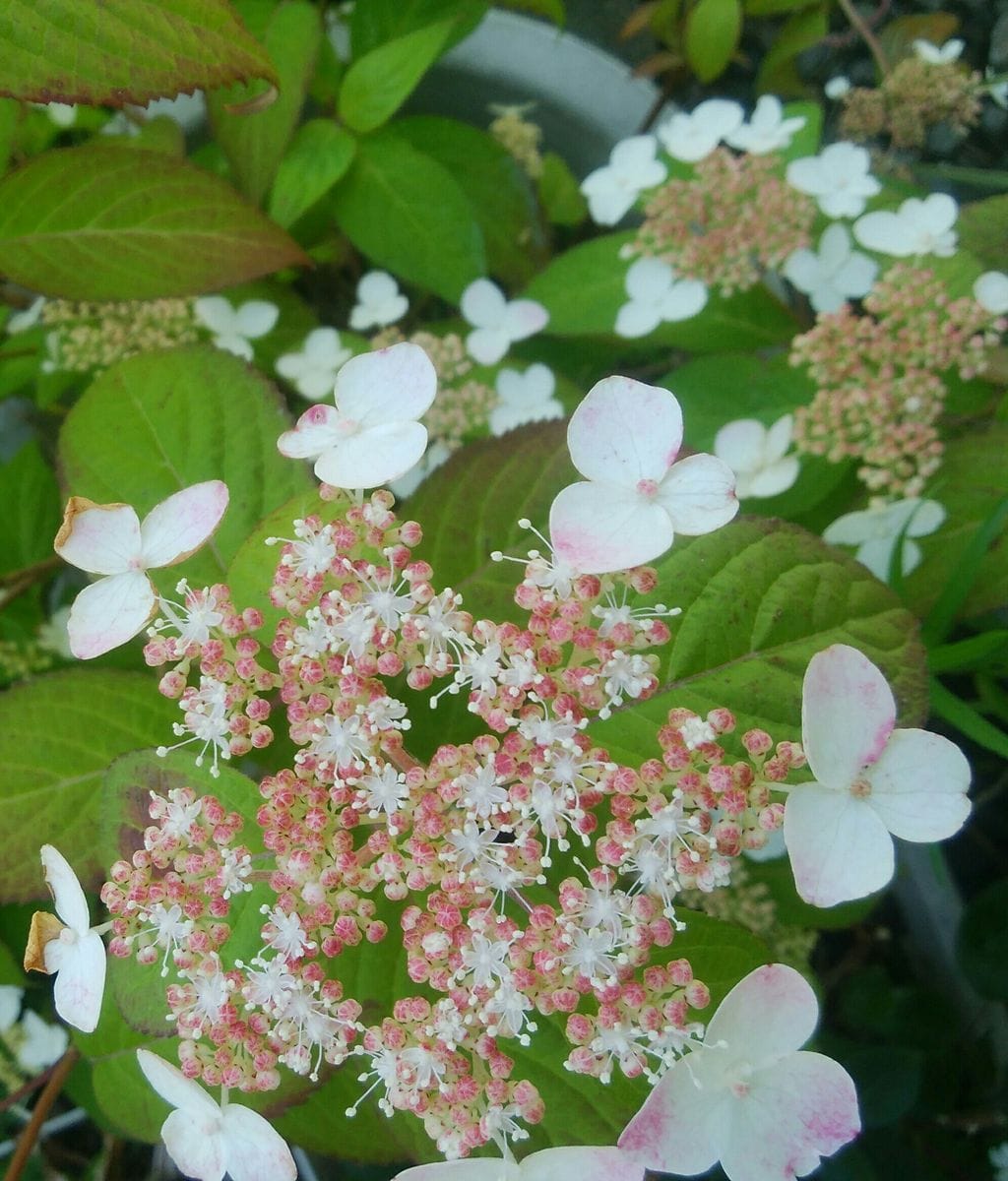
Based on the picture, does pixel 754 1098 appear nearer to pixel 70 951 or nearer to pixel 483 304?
pixel 70 951

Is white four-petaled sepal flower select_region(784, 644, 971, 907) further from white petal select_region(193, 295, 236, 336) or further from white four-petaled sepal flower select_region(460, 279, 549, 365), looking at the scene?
white petal select_region(193, 295, 236, 336)

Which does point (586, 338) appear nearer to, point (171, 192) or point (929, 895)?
point (171, 192)

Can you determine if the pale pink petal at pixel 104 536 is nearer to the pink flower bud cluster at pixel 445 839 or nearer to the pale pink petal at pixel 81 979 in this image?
the pink flower bud cluster at pixel 445 839

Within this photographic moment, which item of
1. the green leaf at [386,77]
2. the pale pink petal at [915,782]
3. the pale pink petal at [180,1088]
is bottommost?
the pale pink petal at [180,1088]

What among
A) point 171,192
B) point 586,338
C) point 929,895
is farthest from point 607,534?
point 929,895

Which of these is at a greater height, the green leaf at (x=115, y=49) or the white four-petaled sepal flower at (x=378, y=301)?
the green leaf at (x=115, y=49)

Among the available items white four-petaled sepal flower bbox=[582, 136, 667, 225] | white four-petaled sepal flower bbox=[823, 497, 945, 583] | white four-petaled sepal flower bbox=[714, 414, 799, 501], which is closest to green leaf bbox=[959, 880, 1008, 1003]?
white four-petaled sepal flower bbox=[823, 497, 945, 583]

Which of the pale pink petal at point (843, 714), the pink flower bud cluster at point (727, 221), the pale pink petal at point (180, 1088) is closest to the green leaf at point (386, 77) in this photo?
the pink flower bud cluster at point (727, 221)
